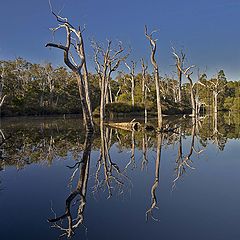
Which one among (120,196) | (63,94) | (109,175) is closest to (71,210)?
(120,196)

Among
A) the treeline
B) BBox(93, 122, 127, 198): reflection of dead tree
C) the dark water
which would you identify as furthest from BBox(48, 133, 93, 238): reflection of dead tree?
the treeline

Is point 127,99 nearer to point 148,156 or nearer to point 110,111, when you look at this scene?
point 110,111

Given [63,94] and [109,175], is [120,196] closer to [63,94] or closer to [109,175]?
[109,175]

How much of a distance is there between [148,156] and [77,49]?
1346 centimetres

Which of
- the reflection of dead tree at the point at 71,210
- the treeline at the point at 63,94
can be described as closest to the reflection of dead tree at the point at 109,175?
the reflection of dead tree at the point at 71,210

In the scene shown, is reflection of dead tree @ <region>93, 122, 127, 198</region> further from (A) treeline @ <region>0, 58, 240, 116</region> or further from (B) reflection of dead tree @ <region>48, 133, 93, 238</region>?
(A) treeline @ <region>0, 58, 240, 116</region>

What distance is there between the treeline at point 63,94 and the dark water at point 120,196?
98.9 ft

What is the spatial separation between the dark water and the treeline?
3014cm

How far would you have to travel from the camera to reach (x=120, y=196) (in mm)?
5527

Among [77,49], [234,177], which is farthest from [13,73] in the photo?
[234,177]

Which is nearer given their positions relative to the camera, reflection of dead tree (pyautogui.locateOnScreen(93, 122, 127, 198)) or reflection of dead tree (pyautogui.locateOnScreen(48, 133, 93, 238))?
reflection of dead tree (pyautogui.locateOnScreen(48, 133, 93, 238))

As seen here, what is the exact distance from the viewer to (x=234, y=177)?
7.05 metres

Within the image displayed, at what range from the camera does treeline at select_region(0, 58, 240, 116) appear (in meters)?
44.2

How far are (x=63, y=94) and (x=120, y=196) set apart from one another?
164 feet
